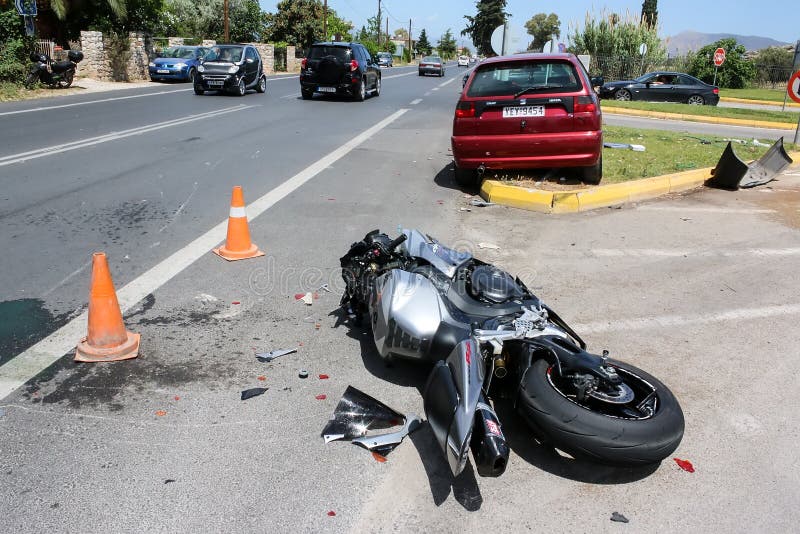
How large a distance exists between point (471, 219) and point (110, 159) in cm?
587

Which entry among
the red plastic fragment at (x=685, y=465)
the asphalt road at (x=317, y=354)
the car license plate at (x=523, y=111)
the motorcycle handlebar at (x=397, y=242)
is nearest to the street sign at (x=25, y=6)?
the asphalt road at (x=317, y=354)

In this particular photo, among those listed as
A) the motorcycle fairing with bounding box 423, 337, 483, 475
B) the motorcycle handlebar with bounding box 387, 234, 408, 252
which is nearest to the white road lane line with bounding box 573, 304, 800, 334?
the motorcycle handlebar with bounding box 387, 234, 408, 252

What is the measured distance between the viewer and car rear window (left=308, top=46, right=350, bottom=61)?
22125 millimetres

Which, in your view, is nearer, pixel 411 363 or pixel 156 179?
pixel 411 363

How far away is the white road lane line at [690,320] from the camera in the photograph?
455cm

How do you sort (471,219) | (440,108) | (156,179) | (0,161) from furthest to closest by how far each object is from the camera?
1. (440,108)
2. (0,161)
3. (156,179)
4. (471,219)

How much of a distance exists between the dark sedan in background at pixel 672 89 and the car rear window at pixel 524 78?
1901 cm

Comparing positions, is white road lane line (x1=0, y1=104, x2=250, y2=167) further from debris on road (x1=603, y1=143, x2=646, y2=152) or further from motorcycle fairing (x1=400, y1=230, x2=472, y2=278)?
debris on road (x1=603, y1=143, x2=646, y2=152)

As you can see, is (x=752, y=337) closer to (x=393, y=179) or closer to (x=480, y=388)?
(x=480, y=388)

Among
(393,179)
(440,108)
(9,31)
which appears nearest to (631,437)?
(393,179)

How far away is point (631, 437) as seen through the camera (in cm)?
279

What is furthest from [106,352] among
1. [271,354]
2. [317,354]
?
[317,354]

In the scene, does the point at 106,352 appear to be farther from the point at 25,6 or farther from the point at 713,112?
the point at 25,6

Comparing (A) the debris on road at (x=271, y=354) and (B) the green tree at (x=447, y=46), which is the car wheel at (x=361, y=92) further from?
(B) the green tree at (x=447, y=46)
